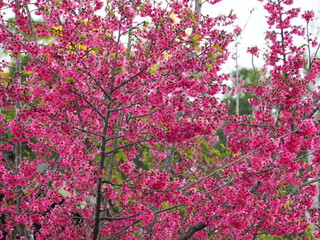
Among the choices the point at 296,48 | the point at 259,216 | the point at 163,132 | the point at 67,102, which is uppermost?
the point at 296,48

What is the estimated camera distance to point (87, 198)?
4.88 m

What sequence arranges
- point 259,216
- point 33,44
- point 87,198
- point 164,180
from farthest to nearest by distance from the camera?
point 259,216 → point 87,198 → point 164,180 → point 33,44

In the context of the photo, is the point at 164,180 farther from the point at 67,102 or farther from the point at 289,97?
the point at 289,97

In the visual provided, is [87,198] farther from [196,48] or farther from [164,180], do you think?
[196,48]

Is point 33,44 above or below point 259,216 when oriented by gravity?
above

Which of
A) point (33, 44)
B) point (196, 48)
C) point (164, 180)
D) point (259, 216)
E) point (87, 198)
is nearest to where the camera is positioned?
point (33, 44)

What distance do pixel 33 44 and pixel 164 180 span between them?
2034 mm

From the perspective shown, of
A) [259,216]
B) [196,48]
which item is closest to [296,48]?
[196,48]

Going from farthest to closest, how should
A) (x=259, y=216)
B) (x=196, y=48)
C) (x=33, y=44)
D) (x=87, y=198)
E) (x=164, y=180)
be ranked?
(x=259, y=216) → (x=87, y=198) → (x=196, y=48) → (x=164, y=180) → (x=33, y=44)

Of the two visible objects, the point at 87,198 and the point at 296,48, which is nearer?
the point at 87,198

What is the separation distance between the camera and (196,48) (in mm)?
4340

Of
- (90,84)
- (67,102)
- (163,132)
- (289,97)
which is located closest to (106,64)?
(90,84)

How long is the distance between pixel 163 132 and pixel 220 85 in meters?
1.39

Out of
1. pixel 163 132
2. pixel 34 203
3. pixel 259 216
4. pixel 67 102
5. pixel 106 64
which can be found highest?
pixel 106 64
